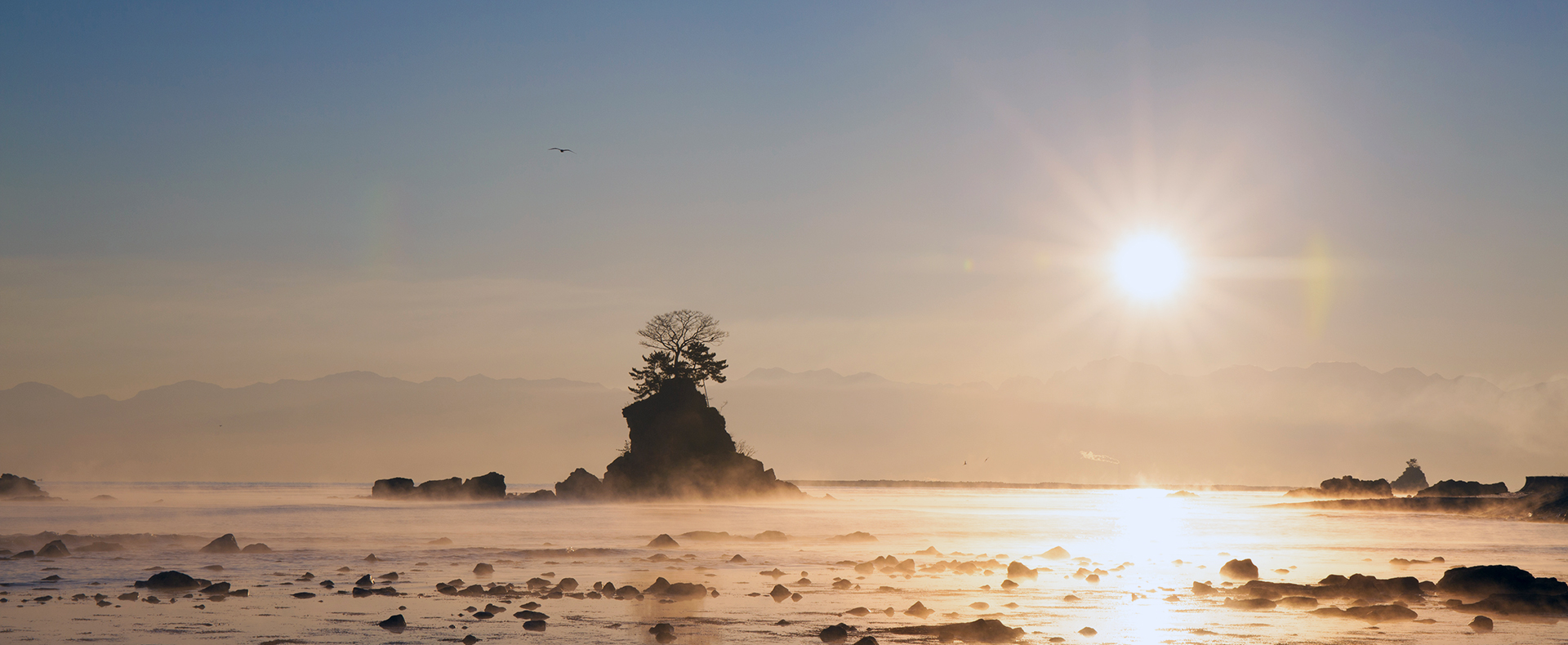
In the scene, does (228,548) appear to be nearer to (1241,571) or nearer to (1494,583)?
(1241,571)

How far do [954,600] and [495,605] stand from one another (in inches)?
415

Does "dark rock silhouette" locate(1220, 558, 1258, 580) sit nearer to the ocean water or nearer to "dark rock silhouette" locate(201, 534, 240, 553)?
the ocean water

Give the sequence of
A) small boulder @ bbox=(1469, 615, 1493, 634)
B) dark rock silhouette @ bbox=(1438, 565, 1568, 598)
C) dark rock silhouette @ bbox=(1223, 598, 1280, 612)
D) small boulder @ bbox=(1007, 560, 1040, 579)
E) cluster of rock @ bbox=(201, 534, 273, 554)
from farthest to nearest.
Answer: cluster of rock @ bbox=(201, 534, 273, 554) → small boulder @ bbox=(1007, 560, 1040, 579) → dark rock silhouette @ bbox=(1438, 565, 1568, 598) → dark rock silhouette @ bbox=(1223, 598, 1280, 612) → small boulder @ bbox=(1469, 615, 1493, 634)

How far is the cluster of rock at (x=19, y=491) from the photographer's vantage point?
368 ft

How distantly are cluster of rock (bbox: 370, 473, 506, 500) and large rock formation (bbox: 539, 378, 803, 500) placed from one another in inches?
928

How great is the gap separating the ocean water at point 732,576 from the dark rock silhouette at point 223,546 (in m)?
1.42

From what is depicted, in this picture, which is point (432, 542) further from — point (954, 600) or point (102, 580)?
point (954, 600)

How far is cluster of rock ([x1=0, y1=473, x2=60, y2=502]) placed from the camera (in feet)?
368

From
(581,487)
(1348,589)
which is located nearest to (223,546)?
(1348,589)

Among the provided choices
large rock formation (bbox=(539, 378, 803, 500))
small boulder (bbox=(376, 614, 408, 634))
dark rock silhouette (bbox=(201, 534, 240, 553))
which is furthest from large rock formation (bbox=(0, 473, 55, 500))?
small boulder (bbox=(376, 614, 408, 634))

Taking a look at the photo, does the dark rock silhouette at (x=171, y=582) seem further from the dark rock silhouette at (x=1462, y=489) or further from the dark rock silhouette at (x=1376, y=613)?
the dark rock silhouette at (x=1462, y=489)

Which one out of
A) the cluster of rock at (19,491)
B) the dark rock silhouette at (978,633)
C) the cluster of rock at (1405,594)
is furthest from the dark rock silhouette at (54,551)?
the cluster of rock at (19,491)

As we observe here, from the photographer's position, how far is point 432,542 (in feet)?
151

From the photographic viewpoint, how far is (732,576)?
101 feet
